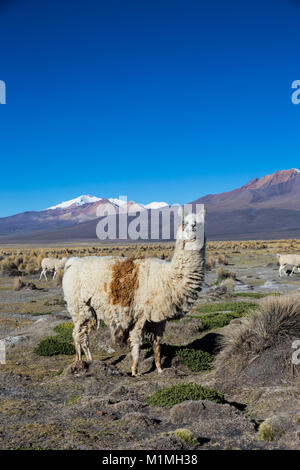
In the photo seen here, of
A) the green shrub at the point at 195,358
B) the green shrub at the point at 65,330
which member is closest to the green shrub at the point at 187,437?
the green shrub at the point at 195,358

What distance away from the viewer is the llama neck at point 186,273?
23.7ft

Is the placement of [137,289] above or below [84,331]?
above

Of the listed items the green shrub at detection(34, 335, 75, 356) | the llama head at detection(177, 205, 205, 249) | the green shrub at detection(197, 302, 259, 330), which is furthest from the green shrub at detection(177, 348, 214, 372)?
the green shrub at detection(34, 335, 75, 356)

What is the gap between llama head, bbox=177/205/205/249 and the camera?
6919 millimetres

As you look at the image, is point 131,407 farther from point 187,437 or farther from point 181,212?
point 181,212

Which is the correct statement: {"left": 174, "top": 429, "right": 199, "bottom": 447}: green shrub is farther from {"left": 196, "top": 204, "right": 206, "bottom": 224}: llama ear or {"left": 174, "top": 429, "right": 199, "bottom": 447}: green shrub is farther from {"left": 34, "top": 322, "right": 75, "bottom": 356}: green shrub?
{"left": 34, "top": 322, "right": 75, "bottom": 356}: green shrub

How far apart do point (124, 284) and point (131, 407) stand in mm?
2758

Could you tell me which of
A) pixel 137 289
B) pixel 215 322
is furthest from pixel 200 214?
pixel 215 322

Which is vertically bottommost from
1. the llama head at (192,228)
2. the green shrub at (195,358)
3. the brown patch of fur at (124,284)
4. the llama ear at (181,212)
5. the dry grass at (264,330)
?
the green shrub at (195,358)

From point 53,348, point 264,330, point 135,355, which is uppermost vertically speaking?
point 264,330

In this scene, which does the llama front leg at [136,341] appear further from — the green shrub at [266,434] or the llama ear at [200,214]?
the green shrub at [266,434]

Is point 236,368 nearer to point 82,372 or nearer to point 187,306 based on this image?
point 187,306

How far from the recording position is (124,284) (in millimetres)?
8156
